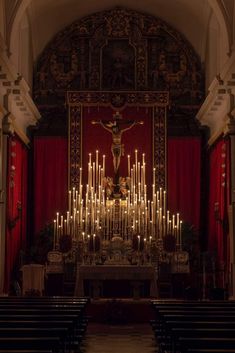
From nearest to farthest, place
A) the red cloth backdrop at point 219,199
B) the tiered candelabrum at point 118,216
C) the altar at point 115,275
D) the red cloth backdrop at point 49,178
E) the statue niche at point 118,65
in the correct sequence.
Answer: the altar at point 115,275, the red cloth backdrop at point 219,199, the tiered candelabrum at point 118,216, the red cloth backdrop at point 49,178, the statue niche at point 118,65

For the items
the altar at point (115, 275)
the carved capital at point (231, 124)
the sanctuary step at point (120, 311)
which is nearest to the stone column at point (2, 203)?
the altar at point (115, 275)

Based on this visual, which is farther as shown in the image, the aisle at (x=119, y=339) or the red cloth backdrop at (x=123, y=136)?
the red cloth backdrop at (x=123, y=136)

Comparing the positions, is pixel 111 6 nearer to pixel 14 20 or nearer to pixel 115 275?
pixel 14 20

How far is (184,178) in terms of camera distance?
83.3 feet

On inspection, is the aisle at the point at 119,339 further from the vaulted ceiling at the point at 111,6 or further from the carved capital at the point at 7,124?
the vaulted ceiling at the point at 111,6

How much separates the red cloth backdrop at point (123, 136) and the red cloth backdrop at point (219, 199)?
215cm

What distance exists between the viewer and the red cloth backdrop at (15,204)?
2105 centimetres

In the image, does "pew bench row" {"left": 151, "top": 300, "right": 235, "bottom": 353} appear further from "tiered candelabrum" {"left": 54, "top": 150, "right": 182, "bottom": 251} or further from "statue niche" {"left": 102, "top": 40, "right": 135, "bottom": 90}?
"statue niche" {"left": 102, "top": 40, "right": 135, "bottom": 90}

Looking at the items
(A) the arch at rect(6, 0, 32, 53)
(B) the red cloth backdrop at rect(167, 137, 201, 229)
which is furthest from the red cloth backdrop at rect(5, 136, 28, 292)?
(B) the red cloth backdrop at rect(167, 137, 201, 229)

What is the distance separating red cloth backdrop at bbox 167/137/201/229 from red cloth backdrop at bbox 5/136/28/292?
4.65 m

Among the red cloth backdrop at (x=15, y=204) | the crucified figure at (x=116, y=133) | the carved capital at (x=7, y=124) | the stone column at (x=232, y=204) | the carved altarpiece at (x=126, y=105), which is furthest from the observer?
the carved altarpiece at (x=126, y=105)

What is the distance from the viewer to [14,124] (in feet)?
72.4

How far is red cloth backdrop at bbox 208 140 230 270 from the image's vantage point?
21.6 meters

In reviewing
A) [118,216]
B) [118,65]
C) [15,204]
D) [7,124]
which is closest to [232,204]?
[118,216]
